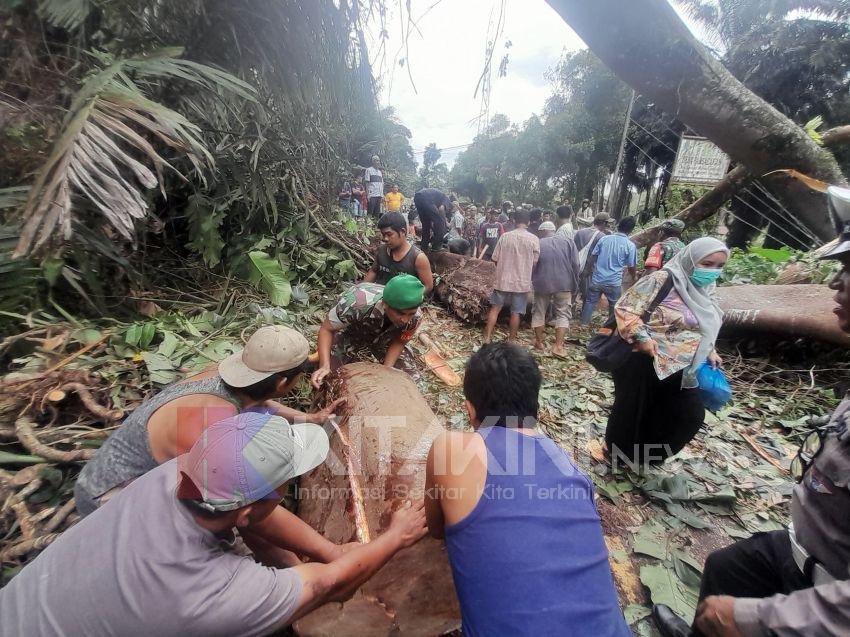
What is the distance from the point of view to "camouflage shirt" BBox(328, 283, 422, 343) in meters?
2.82

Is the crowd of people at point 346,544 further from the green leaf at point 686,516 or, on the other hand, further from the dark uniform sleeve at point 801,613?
the green leaf at point 686,516

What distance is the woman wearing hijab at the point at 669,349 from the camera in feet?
8.05

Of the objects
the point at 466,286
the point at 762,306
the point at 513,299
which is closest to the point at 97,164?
the point at 513,299

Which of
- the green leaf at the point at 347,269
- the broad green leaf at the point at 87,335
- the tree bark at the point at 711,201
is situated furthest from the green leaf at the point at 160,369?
the tree bark at the point at 711,201

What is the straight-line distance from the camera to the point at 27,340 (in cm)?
266

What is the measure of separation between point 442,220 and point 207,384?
248 inches

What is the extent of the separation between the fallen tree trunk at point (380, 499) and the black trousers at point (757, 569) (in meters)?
1.07

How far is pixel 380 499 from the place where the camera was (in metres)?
1.87

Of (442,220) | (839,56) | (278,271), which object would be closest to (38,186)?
(278,271)

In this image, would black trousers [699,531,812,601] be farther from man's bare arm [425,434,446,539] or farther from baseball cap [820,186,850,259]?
man's bare arm [425,434,446,539]

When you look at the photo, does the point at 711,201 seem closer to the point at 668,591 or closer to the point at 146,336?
the point at 668,591

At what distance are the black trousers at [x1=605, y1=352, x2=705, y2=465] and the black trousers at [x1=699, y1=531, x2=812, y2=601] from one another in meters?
1.11

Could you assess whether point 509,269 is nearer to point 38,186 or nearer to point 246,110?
point 246,110

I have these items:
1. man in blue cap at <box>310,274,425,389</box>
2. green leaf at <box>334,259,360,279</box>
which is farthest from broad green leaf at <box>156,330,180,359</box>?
green leaf at <box>334,259,360,279</box>
